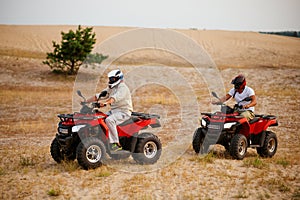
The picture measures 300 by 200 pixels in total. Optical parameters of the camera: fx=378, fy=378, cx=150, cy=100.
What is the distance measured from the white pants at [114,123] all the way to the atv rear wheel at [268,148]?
4.13 m

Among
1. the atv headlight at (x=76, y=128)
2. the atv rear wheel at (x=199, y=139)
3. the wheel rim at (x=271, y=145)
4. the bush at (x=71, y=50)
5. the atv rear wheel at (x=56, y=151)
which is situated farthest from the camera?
the bush at (x=71, y=50)

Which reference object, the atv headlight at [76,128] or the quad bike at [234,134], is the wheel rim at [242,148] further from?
the atv headlight at [76,128]

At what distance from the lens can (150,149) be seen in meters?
9.54

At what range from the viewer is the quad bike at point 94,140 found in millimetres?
8430

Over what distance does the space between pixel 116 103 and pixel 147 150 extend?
148 centimetres

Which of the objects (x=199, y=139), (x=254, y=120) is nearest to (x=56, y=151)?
(x=199, y=139)

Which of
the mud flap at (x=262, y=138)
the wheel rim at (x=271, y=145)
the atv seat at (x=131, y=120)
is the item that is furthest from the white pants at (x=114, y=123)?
the wheel rim at (x=271, y=145)

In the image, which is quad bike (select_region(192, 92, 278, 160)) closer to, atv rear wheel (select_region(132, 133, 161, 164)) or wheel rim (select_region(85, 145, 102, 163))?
atv rear wheel (select_region(132, 133, 161, 164))

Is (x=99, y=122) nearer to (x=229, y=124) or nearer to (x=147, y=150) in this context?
(x=147, y=150)

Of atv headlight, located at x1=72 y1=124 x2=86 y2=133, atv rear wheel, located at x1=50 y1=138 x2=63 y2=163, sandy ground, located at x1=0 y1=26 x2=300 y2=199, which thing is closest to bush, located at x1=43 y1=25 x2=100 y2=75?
sandy ground, located at x1=0 y1=26 x2=300 y2=199

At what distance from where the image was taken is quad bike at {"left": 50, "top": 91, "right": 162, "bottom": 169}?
8.43 meters

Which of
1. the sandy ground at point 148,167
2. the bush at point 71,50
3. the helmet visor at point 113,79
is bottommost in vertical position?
→ the sandy ground at point 148,167

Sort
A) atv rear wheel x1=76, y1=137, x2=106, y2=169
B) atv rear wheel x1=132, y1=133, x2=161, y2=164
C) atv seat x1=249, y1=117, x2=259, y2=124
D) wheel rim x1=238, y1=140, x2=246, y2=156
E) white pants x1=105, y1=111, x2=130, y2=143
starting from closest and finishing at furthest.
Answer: atv rear wheel x1=76, y1=137, x2=106, y2=169 < white pants x1=105, y1=111, x2=130, y2=143 < atv rear wheel x1=132, y1=133, x2=161, y2=164 < wheel rim x1=238, y1=140, x2=246, y2=156 < atv seat x1=249, y1=117, x2=259, y2=124

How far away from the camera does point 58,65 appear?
32875 millimetres
